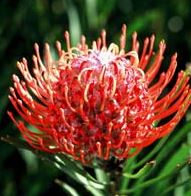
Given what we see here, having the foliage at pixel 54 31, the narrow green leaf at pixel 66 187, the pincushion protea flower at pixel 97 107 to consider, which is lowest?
the narrow green leaf at pixel 66 187

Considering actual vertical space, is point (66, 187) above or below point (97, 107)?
below

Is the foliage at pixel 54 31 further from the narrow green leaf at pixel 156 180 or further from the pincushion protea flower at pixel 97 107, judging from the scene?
the pincushion protea flower at pixel 97 107

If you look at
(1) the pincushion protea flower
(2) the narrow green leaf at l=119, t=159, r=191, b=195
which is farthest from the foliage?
(1) the pincushion protea flower

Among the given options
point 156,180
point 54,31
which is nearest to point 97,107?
point 156,180

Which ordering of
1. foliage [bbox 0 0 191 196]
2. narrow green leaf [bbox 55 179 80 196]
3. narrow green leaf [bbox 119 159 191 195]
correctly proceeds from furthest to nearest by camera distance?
1. foliage [bbox 0 0 191 196]
2. narrow green leaf [bbox 55 179 80 196]
3. narrow green leaf [bbox 119 159 191 195]

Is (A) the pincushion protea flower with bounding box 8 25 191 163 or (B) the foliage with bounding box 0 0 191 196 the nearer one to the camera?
(A) the pincushion protea flower with bounding box 8 25 191 163

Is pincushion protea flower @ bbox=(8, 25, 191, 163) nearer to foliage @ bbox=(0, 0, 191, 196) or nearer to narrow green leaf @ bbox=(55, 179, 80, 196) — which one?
narrow green leaf @ bbox=(55, 179, 80, 196)

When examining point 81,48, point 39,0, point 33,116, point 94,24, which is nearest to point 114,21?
point 94,24

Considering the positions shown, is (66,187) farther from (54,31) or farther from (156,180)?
(54,31)

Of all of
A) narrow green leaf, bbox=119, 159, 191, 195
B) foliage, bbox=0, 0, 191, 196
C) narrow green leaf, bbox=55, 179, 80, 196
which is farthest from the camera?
foliage, bbox=0, 0, 191, 196

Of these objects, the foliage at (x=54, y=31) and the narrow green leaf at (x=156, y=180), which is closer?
the narrow green leaf at (x=156, y=180)

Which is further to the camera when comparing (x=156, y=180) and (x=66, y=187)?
(x=66, y=187)

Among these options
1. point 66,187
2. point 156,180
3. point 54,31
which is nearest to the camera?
point 156,180

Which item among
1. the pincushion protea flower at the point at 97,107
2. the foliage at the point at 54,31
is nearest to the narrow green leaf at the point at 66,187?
the pincushion protea flower at the point at 97,107
